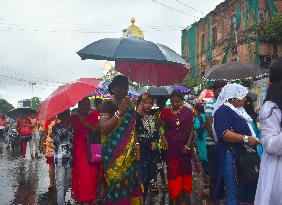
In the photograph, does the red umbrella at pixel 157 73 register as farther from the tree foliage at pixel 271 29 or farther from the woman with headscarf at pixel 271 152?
the tree foliage at pixel 271 29

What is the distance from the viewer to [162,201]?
729 cm

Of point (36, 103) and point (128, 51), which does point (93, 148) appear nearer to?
point (128, 51)

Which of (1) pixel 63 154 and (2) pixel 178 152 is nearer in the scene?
(1) pixel 63 154

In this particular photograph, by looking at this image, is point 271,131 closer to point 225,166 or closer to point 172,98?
point 225,166

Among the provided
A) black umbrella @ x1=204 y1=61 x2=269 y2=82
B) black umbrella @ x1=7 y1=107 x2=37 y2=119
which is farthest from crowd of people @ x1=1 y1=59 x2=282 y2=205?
black umbrella @ x1=7 y1=107 x2=37 y2=119

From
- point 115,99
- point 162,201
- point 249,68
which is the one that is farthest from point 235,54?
point 115,99

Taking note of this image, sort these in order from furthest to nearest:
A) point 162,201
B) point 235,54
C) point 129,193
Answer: point 235,54, point 162,201, point 129,193

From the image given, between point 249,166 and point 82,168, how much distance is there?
2.45m

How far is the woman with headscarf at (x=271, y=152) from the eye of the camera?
3105mm

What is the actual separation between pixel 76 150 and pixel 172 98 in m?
1.63

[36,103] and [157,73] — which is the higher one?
[36,103]

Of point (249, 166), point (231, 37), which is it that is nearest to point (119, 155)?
point (249, 166)

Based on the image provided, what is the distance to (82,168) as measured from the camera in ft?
18.6

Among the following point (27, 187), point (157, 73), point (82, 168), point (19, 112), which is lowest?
point (27, 187)
